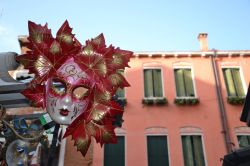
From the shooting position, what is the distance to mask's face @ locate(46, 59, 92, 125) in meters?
3.59

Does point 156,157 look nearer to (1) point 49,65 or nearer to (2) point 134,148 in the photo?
(2) point 134,148

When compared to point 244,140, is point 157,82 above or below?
above

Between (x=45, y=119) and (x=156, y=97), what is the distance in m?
9.99

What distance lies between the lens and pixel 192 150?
40.1 ft

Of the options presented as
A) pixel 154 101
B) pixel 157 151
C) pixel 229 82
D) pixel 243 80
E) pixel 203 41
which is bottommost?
pixel 157 151

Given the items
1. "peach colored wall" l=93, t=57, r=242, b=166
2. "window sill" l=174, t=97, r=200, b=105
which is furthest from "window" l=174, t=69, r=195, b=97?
"window sill" l=174, t=97, r=200, b=105

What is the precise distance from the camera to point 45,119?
12.6 ft

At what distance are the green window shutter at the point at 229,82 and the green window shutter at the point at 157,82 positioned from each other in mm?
3443

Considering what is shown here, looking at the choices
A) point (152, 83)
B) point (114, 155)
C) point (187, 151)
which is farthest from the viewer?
point (152, 83)

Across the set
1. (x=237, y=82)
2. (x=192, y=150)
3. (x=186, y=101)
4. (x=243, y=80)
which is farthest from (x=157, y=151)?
(x=243, y=80)

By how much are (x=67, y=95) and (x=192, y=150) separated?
32.0 ft

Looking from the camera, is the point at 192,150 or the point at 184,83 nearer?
the point at 192,150

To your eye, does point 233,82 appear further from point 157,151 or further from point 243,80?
point 157,151

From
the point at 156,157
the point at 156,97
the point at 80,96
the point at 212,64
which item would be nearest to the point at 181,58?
the point at 212,64
